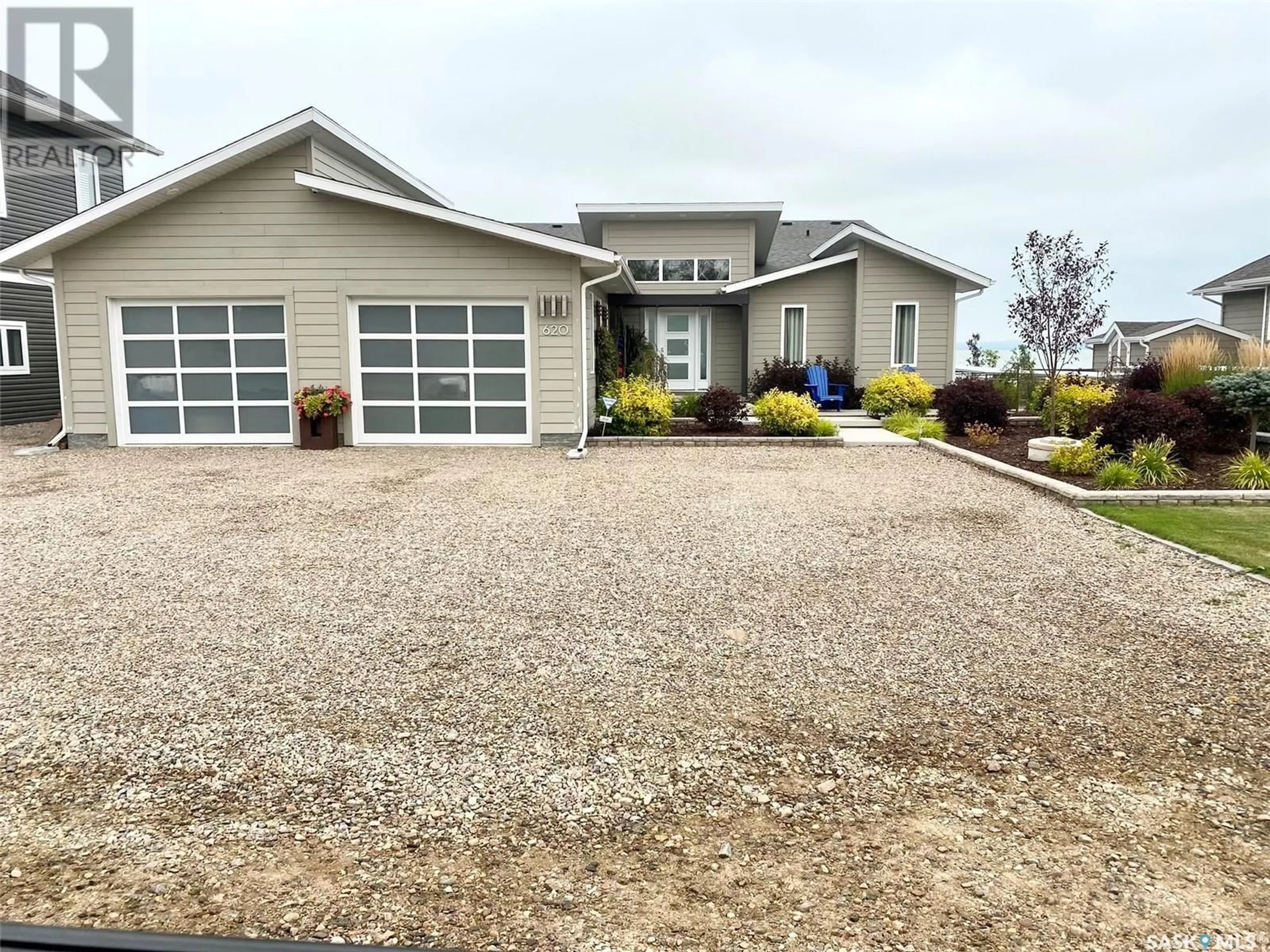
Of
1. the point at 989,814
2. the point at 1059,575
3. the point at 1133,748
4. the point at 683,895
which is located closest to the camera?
the point at 683,895

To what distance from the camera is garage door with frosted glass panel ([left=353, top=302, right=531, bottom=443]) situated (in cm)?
1228

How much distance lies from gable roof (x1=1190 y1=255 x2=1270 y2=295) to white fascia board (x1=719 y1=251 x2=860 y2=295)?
1044 centimetres

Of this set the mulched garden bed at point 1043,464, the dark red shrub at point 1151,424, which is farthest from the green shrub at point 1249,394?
the dark red shrub at point 1151,424

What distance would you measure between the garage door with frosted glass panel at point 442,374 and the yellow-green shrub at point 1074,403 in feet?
26.1

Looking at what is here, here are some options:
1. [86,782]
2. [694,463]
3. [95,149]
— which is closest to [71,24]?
[95,149]

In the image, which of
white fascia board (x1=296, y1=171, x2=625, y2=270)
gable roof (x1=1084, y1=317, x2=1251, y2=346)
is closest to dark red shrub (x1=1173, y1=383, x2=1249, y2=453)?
white fascia board (x1=296, y1=171, x2=625, y2=270)

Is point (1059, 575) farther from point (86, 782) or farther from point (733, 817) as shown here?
point (86, 782)

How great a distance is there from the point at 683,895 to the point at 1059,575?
4216 millimetres

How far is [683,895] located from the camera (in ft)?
7.75

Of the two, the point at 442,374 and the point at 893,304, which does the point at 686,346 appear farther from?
the point at 442,374

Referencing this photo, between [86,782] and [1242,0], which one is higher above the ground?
[1242,0]

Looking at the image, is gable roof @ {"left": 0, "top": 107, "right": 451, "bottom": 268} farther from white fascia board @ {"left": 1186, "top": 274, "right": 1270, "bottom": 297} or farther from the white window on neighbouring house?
white fascia board @ {"left": 1186, "top": 274, "right": 1270, "bottom": 297}

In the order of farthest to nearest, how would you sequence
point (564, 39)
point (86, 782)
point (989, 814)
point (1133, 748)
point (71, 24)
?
point (564, 39) < point (71, 24) < point (1133, 748) < point (86, 782) < point (989, 814)

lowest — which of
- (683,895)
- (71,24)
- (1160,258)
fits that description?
(683,895)
